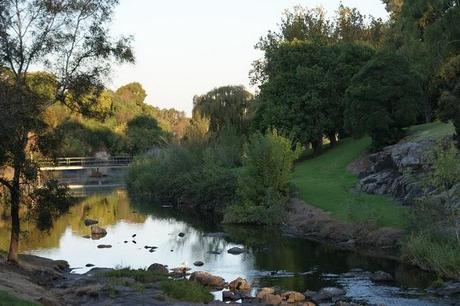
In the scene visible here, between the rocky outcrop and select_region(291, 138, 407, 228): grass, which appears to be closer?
select_region(291, 138, 407, 228): grass

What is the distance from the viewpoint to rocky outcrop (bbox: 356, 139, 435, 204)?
133 ft

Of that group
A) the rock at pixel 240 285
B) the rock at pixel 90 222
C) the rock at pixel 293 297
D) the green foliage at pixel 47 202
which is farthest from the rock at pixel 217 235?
the rock at pixel 293 297

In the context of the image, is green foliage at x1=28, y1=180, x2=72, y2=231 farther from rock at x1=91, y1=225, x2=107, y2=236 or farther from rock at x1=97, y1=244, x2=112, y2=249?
rock at x1=91, y1=225, x2=107, y2=236

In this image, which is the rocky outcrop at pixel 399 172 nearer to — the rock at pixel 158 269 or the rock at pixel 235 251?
the rock at pixel 235 251

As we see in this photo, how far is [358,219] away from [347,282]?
1138cm

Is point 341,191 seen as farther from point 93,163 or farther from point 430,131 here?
point 93,163

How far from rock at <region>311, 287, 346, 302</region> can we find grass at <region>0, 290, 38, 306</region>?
11.8 metres

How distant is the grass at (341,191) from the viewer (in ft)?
125

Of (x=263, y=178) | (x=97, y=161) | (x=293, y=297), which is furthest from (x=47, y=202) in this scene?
(x=97, y=161)

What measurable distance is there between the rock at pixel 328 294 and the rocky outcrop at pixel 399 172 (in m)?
14.7

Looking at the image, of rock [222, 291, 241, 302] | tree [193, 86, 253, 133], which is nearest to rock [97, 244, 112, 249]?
rock [222, 291, 241, 302]

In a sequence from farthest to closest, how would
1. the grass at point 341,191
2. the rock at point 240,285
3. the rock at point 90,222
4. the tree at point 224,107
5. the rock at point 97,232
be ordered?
1. the tree at point 224,107
2. the rock at point 90,222
3. the rock at point 97,232
4. the grass at point 341,191
5. the rock at point 240,285

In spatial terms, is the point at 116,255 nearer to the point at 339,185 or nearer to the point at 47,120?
the point at 47,120

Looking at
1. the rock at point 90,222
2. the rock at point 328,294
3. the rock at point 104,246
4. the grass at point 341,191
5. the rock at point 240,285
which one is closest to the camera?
the rock at point 328,294
